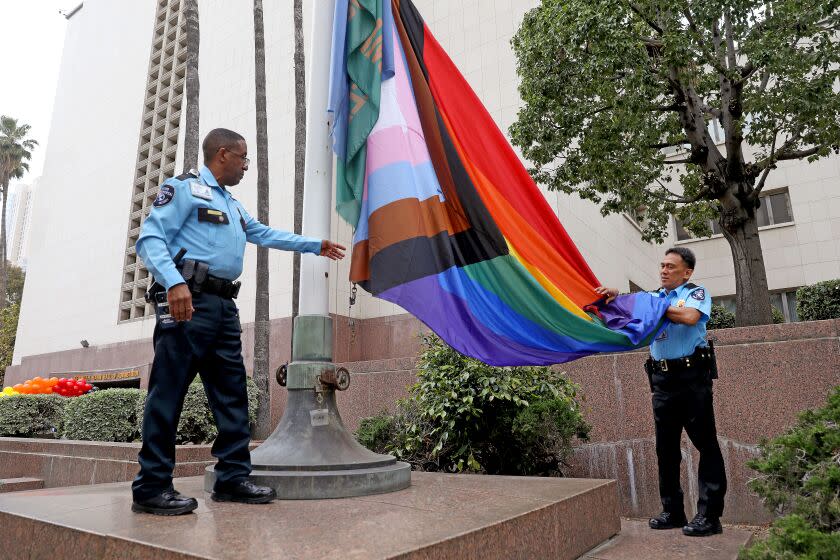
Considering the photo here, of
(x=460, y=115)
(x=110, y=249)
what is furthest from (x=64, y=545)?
(x=110, y=249)

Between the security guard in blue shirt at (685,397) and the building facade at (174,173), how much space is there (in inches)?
364

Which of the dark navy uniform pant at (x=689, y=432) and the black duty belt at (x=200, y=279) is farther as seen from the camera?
the dark navy uniform pant at (x=689, y=432)

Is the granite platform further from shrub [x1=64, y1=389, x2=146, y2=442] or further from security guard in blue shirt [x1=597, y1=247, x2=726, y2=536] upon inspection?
shrub [x1=64, y1=389, x2=146, y2=442]

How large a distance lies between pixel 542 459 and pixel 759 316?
545cm

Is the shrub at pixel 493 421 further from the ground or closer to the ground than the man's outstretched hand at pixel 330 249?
closer to the ground

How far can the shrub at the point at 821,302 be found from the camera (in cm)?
1197

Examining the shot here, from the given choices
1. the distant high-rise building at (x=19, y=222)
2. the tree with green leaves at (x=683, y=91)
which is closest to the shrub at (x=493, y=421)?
the tree with green leaves at (x=683, y=91)

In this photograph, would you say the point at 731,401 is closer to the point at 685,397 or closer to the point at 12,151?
the point at 685,397

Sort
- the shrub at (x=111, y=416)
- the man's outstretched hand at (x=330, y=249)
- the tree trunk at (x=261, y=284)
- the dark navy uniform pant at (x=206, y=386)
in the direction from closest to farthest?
the dark navy uniform pant at (x=206, y=386) < the man's outstretched hand at (x=330, y=249) < the shrub at (x=111, y=416) < the tree trunk at (x=261, y=284)

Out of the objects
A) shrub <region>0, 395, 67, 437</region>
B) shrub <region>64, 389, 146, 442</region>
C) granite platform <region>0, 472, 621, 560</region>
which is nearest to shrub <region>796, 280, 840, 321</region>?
granite platform <region>0, 472, 621, 560</region>

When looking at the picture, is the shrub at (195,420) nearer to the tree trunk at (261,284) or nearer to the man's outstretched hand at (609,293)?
the tree trunk at (261,284)

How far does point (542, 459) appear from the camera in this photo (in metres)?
5.97

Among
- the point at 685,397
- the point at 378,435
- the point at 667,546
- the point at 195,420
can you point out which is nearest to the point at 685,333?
the point at 685,397

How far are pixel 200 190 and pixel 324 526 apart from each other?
1811mm
